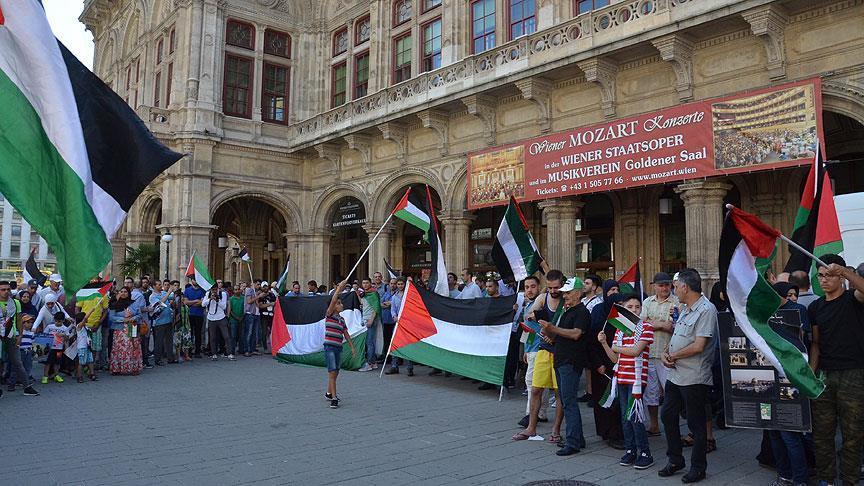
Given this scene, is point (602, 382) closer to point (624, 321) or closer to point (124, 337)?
point (624, 321)

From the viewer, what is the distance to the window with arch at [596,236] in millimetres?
17891

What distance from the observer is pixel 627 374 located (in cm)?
612

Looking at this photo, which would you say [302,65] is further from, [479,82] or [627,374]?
[627,374]

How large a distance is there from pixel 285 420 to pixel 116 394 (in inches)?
151

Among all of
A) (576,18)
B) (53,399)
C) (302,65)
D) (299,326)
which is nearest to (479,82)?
(576,18)

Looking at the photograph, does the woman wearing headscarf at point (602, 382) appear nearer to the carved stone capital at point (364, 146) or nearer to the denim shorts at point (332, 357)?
the denim shorts at point (332, 357)

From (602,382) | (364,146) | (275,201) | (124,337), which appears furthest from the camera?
(275,201)

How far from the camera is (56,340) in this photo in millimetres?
→ 11133

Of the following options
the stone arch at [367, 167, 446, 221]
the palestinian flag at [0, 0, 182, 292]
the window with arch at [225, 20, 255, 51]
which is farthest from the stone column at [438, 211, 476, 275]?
the palestinian flag at [0, 0, 182, 292]

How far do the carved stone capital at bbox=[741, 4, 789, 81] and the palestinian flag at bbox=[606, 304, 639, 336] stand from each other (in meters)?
8.87

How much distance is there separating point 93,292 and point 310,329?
4.31m

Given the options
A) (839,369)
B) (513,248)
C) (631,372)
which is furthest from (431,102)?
(839,369)

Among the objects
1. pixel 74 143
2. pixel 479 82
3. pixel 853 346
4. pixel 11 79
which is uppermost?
pixel 479 82

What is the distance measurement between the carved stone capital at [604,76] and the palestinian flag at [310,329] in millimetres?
7789
